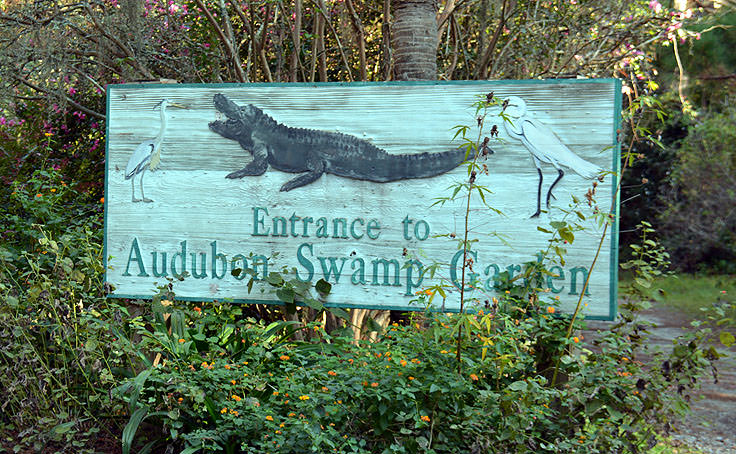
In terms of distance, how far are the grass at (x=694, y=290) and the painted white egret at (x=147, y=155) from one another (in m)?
9.02

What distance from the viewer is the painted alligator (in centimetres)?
383

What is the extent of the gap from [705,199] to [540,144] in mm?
14133

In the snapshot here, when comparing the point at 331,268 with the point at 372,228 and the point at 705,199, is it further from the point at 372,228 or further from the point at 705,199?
the point at 705,199

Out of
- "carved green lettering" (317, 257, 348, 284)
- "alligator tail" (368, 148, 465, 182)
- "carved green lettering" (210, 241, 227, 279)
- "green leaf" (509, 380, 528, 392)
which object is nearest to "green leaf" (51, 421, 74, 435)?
"carved green lettering" (210, 241, 227, 279)

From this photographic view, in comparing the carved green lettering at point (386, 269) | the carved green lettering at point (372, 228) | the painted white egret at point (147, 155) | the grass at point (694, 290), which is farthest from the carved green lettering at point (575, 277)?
the grass at point (694, 290)

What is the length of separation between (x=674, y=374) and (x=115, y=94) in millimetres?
3241

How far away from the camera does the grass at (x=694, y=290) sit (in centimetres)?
1227

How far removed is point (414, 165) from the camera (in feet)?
12.6

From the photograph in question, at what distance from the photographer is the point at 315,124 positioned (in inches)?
156

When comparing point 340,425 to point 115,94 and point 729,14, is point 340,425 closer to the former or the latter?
point 115,94

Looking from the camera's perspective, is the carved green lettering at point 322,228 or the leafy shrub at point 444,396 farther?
the carved green lettering at point 322,228

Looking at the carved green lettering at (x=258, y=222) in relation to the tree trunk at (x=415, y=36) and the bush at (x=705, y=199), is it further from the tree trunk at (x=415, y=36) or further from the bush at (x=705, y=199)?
the bush at (x=705, y=199)

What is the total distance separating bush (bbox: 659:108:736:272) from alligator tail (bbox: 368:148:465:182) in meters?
13.5

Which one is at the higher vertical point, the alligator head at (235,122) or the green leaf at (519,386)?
the alligator head at (235,122)
